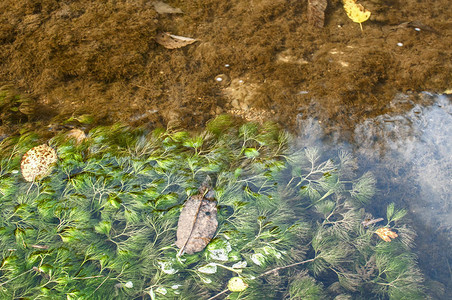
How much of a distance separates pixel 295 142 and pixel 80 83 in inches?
64.6

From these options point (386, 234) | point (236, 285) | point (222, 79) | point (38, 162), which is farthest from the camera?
point (222, 79)

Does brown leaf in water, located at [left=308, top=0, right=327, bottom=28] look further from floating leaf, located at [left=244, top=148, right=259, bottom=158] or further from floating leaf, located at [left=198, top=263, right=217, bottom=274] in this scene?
floating leaf, located at [left=198, top=263, right=217, bottom=274]

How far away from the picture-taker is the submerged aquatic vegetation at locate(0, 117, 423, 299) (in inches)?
73.9

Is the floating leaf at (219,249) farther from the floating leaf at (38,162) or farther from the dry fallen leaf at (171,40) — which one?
the dry fallen leaf at (171,40)

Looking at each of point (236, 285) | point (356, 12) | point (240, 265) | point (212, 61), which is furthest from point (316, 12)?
point (236, 285)

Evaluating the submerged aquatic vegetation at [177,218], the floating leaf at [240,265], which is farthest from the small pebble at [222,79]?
the floating leaf at [240,265]

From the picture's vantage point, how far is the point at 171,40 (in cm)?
288

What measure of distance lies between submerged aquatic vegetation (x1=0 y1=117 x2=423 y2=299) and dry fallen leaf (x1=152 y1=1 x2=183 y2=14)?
1.32 metres

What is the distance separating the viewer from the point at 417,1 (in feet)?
11.4

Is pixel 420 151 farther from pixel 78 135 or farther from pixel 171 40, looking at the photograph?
pixel 78 135

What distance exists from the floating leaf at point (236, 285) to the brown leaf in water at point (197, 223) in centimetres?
24

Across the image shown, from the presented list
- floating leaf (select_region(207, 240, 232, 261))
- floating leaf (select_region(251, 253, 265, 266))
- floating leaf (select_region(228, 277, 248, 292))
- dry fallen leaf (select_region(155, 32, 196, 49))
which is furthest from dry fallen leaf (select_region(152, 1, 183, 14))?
floating leaf (select_region(228, 277, 248, 292))

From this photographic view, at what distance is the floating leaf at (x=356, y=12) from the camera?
319 cm

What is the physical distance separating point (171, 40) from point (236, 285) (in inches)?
78.3
